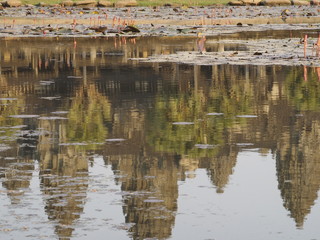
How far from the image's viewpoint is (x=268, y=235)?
13938mm

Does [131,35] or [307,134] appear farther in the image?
[131,35]

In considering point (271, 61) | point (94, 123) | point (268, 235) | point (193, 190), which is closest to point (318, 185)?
point (193, 190)

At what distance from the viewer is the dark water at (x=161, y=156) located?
1478 centimetres

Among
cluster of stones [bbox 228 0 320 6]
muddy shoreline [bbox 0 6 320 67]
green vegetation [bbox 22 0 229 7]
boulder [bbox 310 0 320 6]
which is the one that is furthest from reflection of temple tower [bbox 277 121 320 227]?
boulder [bbox 310 0 320 6]

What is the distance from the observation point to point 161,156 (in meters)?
19.9

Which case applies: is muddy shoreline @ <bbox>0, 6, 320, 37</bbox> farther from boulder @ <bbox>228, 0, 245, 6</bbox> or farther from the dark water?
the dark water

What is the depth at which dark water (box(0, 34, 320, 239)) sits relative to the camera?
14781 millimetres

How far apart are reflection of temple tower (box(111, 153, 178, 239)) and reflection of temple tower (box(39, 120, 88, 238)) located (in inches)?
28.3

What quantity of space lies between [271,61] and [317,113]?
55.9 ft

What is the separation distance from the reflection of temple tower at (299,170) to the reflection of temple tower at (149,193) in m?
1.79

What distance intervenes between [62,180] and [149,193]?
1.92 m

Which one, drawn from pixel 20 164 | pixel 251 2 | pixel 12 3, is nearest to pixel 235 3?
pixel 251 2

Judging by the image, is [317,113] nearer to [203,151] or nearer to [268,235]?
[203,151]

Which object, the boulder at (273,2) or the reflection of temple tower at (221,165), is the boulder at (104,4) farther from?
the reflection of temple tower at (221,165)
